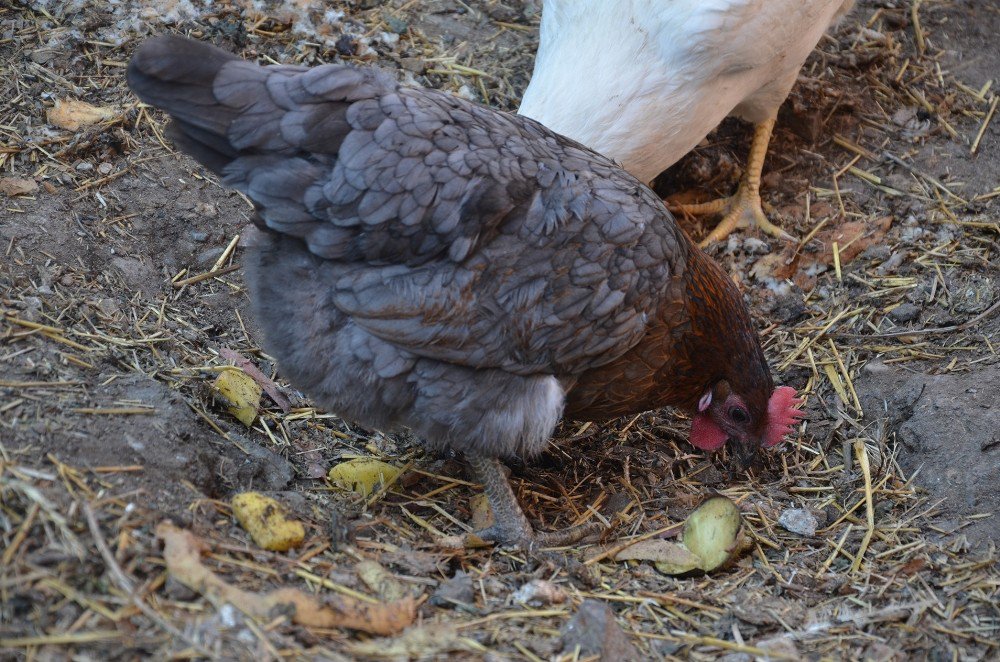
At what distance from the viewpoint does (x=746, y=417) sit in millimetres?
3213

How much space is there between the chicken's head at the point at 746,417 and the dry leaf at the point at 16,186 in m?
2.67

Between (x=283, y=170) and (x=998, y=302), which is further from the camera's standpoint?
(x=998, y=302)

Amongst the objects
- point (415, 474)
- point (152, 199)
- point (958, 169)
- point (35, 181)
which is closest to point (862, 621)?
point (415, 474)

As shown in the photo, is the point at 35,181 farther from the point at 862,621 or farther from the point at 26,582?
the point at 862,621

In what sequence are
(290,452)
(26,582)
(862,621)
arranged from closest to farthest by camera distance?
1. (26,582)
2. (862,621)
3. (290,452)

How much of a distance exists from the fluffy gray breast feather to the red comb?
67 cm

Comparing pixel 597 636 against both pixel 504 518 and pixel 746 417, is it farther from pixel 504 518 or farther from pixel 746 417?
pixel 746 417

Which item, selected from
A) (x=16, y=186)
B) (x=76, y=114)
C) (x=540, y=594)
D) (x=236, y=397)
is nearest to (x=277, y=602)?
(x=540, y=594)

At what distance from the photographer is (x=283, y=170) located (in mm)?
2617

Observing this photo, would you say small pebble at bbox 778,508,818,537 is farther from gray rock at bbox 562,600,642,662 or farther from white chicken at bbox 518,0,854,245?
white chicken at bbox 518,0,854,245

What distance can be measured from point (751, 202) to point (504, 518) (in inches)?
89.0

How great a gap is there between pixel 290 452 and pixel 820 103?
329 centimetres

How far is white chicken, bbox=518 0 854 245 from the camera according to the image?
356 centimetres

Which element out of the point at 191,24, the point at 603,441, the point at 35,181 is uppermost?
the point at 191,24
